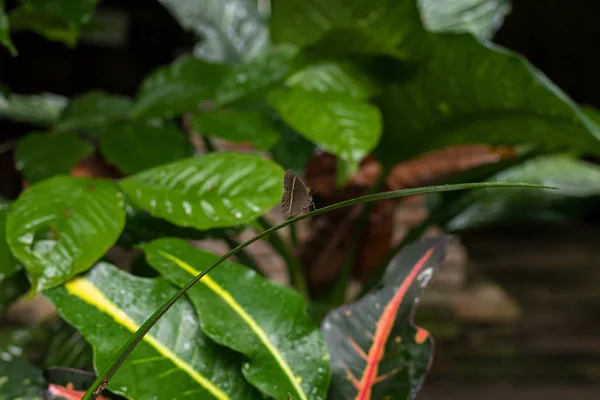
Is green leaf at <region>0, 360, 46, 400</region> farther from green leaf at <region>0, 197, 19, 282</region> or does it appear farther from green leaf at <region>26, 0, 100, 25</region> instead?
green leaf at <region>26, 0, 100, 25</region>

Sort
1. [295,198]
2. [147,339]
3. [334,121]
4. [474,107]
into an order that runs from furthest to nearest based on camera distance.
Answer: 1. [474,107]
2. [334,121]
3. [147,339]
4. [295,198]

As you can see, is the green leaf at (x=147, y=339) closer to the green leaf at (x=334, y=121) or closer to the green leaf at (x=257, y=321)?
the green leaf at (x=257, y=321)

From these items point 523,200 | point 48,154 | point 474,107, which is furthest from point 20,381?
point 523,200

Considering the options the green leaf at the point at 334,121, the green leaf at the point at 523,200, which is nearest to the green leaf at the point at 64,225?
the green leaf at the point at 334,121

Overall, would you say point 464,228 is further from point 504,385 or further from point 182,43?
point 182,43

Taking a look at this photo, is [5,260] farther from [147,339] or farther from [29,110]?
[29,110]

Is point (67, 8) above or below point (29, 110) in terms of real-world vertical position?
above
